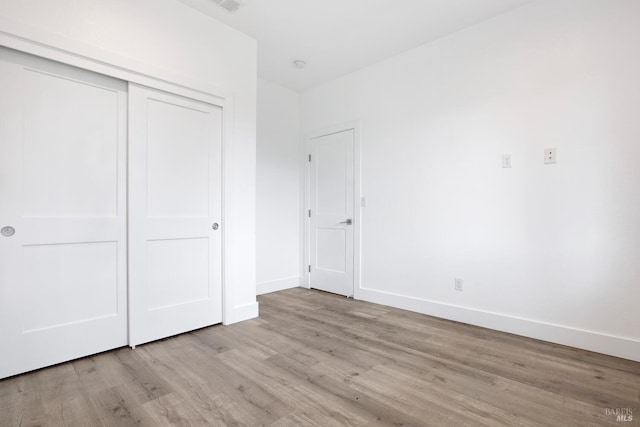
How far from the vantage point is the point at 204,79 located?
286 centimetres

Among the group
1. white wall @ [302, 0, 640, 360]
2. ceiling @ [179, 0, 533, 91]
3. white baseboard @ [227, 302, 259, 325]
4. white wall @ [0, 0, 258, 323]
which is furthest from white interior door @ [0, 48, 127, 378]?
white wall @ [302, 0, 640, 360]

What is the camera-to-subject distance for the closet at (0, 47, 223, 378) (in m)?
2.01

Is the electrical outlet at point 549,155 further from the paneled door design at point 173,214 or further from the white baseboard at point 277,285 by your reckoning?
the white baseboard at point 277,285

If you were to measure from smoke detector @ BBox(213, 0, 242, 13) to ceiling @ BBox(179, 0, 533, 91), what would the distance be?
0.06 metres

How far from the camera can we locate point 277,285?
14.3 feet

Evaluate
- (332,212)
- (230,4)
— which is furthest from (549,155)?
(230,4)

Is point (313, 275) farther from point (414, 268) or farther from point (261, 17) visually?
point (261, 17)

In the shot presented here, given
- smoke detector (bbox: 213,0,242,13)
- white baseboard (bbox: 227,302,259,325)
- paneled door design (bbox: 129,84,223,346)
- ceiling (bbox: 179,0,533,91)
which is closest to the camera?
paneled door design (bbox: 129,84,223,346)

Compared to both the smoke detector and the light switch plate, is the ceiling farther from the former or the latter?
the light switch plate

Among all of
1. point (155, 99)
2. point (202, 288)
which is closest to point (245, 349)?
point (202, 288)

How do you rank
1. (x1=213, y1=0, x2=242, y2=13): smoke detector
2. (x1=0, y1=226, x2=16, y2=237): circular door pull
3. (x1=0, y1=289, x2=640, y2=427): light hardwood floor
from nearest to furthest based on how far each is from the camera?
(x1=0, y1=289, x2=640, y2=427): light hardwood floor → (x1=0, y1=226, x2=16, y2=237): circular door pull → (x1=213, y1=0, x2=242, y2=13): smoke detector

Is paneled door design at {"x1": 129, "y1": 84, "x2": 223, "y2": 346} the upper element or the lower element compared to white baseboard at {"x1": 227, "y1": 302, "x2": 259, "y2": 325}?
upper

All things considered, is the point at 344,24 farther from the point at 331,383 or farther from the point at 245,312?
the point at 331,383

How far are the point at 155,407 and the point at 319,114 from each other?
3.76 meters
